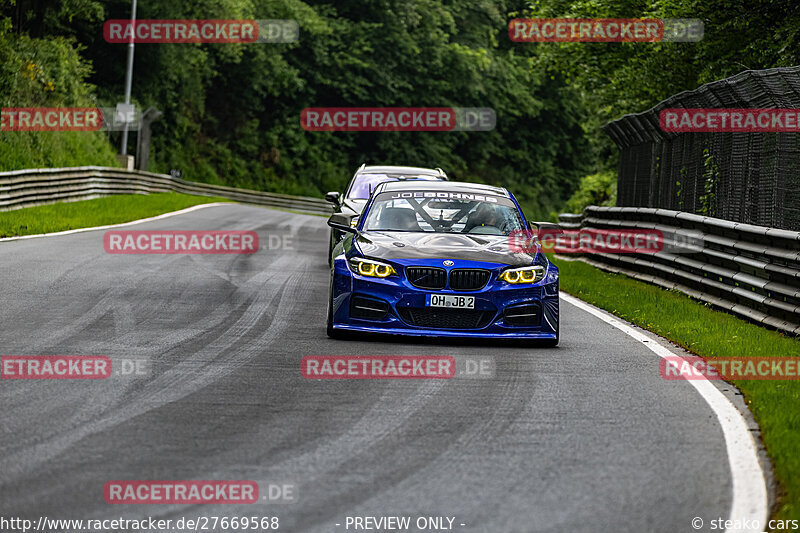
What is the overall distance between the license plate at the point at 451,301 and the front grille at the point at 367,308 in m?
0.41

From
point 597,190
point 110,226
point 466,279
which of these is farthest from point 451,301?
point 597,190

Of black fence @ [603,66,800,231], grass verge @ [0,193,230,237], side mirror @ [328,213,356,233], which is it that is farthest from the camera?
grass verge @ [0,193,230,237]

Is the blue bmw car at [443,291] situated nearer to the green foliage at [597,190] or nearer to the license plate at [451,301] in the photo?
the license plate at [451,301]

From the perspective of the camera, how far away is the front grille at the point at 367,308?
394 inches

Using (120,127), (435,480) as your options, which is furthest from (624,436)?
(120,127)

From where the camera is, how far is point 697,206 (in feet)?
53.8

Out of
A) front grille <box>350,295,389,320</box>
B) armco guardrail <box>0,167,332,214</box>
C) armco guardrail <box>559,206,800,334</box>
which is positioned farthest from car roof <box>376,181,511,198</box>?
armco guardrail <box>0,167,332,214</box>

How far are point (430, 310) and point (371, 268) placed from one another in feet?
2.16

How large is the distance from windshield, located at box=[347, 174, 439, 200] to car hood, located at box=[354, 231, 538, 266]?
6809 millimetres

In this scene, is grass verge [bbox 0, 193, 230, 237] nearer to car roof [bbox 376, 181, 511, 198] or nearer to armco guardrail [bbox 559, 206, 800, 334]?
car roof [bbox 376, 181, 511, 198]

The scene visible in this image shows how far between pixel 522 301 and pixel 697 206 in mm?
7149

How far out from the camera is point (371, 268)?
10.2 m

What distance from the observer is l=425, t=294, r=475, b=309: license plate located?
9992mm

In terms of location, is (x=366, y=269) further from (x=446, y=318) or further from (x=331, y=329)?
(x=446, y=318)
